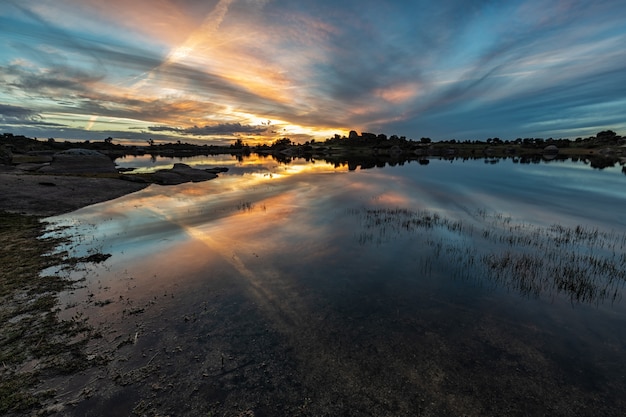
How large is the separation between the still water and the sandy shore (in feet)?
30.4

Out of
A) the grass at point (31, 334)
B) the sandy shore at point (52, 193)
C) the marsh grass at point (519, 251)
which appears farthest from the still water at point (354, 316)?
the sandy shore at point (52, 193)

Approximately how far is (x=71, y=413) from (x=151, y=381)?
1.82 m

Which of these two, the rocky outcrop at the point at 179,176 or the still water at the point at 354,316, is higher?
the rocky outcrop at the point at 179,176

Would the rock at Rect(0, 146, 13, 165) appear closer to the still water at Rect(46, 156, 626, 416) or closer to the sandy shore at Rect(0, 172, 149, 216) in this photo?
the sandy shore at Rect(0, 172, 149, 216)

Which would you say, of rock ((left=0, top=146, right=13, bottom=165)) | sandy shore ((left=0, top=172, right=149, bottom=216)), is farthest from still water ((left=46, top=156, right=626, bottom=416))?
rock ((left=0, top=146, right=13, bottom=165))

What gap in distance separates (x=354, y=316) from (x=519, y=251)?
47.8 feet

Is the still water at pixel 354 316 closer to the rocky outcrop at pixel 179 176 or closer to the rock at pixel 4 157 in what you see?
the rocky outcrop at pixel 179 176

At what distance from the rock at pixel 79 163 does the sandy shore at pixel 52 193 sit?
2146 cm

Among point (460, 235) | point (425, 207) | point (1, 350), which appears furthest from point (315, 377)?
point (425, 207)

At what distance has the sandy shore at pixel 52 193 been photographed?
29344mm

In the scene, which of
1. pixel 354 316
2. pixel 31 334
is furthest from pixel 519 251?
pixel 31 334

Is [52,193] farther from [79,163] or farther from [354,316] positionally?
[354,316]

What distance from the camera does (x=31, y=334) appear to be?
33.1 ft

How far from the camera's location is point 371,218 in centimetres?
2877
